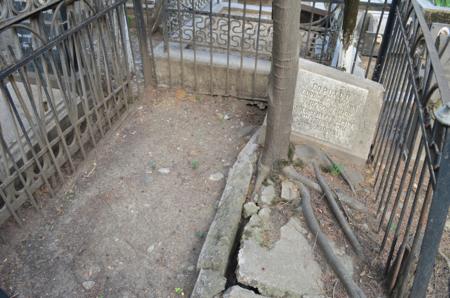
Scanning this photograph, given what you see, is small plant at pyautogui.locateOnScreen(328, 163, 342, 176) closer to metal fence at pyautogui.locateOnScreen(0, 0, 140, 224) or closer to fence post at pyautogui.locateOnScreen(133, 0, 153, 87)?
metal fence at pyautogui.locateOnScreen(0, 0, 140, 224)

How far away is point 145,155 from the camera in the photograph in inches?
155

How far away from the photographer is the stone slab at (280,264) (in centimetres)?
254

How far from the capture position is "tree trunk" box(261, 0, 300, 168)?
2.66 metres

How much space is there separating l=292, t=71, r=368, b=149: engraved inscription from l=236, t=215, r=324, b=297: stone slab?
3.60 ft

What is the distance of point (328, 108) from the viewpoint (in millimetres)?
3607

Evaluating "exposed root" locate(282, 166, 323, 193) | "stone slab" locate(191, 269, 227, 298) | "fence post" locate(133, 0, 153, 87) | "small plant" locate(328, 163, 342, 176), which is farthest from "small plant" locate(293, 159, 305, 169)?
"fence post" locate(133, 0, 153, 87)

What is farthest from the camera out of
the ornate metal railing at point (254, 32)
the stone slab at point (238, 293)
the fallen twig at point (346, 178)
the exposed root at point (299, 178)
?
the ornate metal railing at point (254, 32)

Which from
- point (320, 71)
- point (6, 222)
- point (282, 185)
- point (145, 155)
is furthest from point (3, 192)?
point (320, 71)

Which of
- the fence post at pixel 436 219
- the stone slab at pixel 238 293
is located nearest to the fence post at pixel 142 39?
the stone slab at pixel 238 293

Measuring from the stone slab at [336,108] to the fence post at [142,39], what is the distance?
1.99 meters

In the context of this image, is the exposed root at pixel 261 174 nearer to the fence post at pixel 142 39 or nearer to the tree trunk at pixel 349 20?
the tree trunk at pixel 349 20

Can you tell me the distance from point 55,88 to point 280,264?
319 centimetres

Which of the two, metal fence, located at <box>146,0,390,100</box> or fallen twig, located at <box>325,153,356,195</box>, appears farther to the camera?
metal fence, located at <box>146,0,390,100</box>

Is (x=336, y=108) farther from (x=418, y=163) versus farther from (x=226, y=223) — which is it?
(x=226, y=223)
